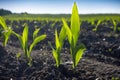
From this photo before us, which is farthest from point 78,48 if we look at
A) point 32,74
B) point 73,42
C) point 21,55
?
point 21,55

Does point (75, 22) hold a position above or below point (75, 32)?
above

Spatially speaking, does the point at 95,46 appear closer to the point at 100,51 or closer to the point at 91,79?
the point at 100,51

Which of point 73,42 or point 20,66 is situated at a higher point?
point 73,42

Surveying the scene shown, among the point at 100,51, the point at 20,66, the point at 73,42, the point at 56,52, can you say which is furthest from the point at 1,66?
the point at 100,51

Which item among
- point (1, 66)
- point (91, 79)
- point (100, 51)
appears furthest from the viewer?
point (100, 51)

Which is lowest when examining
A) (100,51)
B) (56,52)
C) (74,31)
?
(100,51)

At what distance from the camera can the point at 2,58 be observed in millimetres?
4242

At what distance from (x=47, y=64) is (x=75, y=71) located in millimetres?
554

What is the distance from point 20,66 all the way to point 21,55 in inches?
23.3

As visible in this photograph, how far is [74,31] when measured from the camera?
3258 mm

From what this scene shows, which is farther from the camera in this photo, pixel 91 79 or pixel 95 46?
pixel 95 46

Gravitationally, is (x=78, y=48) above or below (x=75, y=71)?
above

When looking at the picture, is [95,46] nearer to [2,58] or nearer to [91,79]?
[2,58]

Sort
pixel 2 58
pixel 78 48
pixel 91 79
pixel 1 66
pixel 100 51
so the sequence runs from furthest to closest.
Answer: pixel 100 51
pixel 2 58
pixel 1 66
pixel 78 48
pixel 91 79
